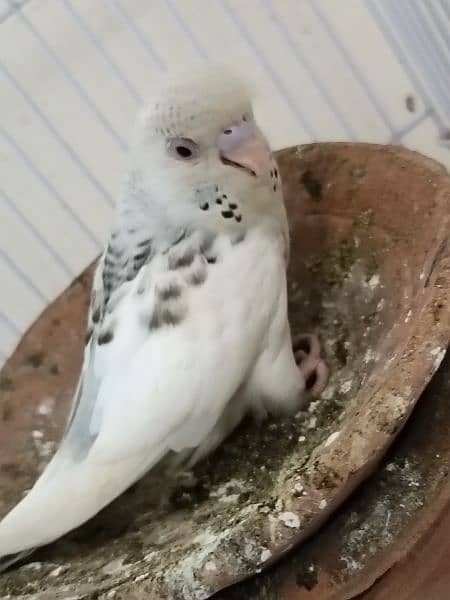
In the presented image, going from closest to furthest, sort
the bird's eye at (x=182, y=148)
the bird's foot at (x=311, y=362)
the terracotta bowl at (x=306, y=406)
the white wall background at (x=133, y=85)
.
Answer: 1. the terracotta bowl at (x=306, y=406)
2. the bird's eye at (x=182, y=148)
3. the bird's foot at (x=311, y=362)
4. the white wall background at (x=133, y=85)

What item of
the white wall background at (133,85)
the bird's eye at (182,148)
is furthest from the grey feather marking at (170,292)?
the white wall background at (133,85)

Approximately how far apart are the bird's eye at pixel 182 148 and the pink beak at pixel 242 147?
22mm

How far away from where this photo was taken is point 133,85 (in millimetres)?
1159

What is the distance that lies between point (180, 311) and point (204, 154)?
0.44 feet

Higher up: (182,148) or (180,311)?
(182,148)

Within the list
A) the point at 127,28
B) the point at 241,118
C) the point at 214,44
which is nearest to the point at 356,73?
the point at 214,44

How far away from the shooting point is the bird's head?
67 cm

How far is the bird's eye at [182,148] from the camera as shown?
0.68m

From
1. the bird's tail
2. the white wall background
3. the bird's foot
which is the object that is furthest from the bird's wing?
the white wall background

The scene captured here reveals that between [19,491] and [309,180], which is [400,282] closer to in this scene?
[309,180]

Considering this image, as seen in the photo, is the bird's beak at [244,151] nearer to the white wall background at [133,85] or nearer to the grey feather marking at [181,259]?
the grey feather marking at [181,259]

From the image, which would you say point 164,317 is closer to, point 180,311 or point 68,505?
point 180,311

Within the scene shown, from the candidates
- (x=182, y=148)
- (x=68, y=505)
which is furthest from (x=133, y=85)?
(x=68, y=505)

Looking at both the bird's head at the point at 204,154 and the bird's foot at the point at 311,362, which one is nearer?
the bird's head at the point at 204,154
